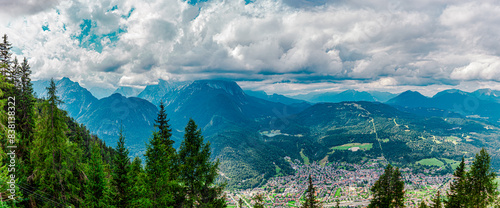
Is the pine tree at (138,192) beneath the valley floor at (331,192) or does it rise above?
above

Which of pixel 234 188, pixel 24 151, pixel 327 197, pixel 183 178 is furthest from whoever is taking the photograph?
pixel 234 188

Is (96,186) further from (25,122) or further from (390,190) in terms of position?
(390,190)

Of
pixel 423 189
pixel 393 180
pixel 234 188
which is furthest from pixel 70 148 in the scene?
pixel 423 189

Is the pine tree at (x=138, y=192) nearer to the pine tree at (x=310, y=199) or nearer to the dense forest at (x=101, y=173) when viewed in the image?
the dense forest at (x=101, y=173)

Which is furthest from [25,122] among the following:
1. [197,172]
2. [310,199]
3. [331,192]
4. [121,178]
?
[331,192]

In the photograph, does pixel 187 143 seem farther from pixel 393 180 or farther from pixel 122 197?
pixel 393 180

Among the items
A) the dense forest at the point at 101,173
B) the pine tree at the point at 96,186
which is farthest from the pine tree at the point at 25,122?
the pine tree at the point at 96,186
